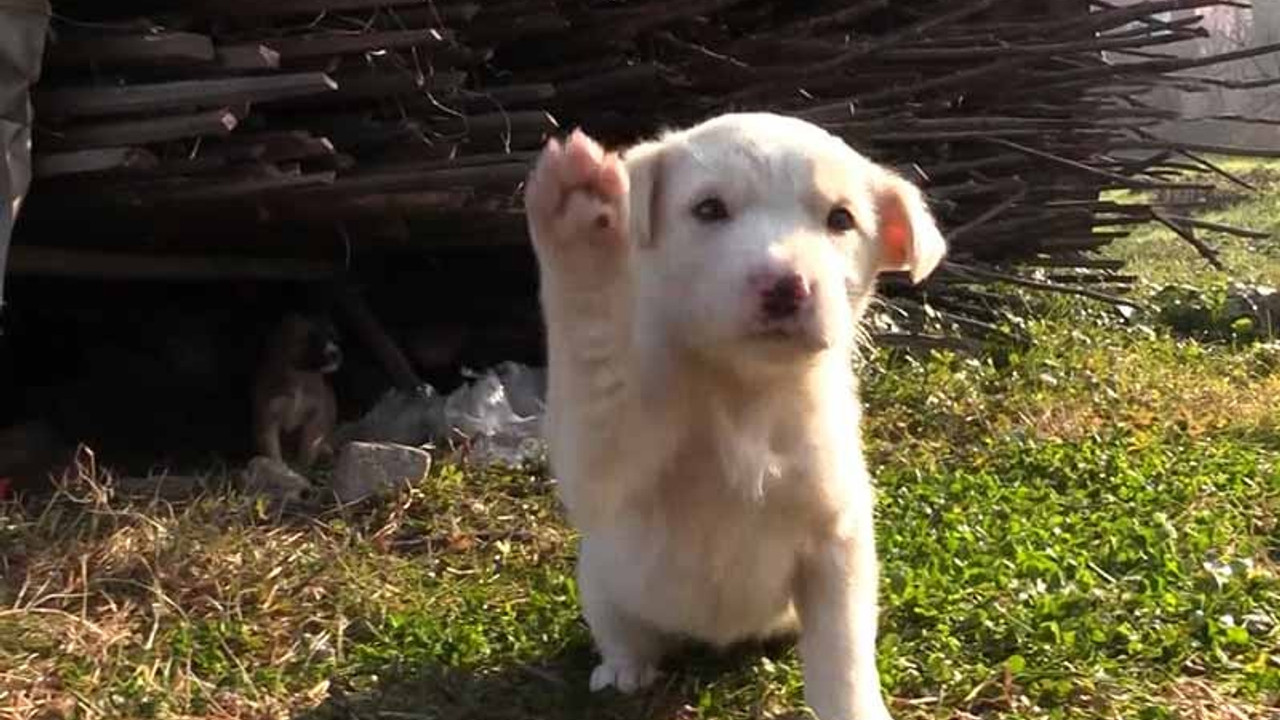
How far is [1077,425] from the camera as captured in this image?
17.4 feet

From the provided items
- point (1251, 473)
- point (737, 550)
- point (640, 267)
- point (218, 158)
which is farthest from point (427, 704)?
→ point (1251, 473)

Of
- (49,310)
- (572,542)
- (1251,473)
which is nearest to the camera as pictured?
(572,542)

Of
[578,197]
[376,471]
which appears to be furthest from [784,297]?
[376,471]

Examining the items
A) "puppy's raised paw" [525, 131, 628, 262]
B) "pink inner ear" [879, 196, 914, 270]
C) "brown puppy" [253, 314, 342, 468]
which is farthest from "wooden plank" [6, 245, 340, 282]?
"pink inner ear" [879, 196, 914, 270]

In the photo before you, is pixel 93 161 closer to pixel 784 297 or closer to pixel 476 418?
pixel 476 418

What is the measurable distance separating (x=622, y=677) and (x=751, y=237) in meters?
0.92

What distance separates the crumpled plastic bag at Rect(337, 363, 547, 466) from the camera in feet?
16.0

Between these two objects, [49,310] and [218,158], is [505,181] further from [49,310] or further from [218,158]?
[49,310]

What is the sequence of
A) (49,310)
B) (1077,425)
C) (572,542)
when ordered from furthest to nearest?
(49,310) → (1077,425) → (572,542)

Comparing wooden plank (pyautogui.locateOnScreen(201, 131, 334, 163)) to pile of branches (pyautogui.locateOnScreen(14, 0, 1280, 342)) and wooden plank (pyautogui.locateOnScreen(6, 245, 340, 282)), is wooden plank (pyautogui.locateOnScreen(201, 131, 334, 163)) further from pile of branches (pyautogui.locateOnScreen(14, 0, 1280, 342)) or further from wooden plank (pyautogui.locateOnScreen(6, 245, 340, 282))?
wooden plank (pyautogui.locateOnScreen(6, 245, 340, 282))

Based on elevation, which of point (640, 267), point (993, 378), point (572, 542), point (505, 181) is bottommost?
point (993, 378)

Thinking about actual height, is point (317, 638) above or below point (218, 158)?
below

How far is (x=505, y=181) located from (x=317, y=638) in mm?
1765

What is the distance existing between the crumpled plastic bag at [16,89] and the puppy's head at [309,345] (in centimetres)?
168
